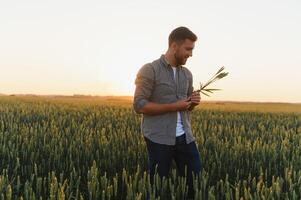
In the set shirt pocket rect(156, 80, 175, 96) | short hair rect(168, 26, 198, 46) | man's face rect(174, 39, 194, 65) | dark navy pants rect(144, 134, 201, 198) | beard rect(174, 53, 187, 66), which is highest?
short hair rect(168, 26, 198, 46)

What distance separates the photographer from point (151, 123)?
4.53 metres

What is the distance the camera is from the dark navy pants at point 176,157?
453 cm

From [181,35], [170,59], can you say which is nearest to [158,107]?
[170,59]

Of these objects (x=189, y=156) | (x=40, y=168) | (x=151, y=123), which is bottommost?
(x=40, y=168)

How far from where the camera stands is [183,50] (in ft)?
14.3

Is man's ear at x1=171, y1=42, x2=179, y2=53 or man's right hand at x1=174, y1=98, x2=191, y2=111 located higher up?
man's ear at x1=171, y1=42, x2=179, y2=53

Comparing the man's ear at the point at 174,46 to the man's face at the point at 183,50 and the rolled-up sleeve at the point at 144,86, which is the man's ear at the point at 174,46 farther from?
the rolled-up sleeve at the point at 144,86

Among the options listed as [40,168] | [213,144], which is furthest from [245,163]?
[40,168]

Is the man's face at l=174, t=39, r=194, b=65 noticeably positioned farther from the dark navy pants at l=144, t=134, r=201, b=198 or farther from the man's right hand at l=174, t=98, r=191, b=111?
the dark navy pants at l=144, t=134, r=201, b=198

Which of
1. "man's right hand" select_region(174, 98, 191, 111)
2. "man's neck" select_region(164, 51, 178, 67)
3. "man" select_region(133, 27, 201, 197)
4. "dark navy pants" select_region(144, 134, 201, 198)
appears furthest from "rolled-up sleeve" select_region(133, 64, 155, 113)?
"dark navy pants" select_region(144, 134, 201, 198)

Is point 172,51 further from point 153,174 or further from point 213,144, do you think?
point 213,144

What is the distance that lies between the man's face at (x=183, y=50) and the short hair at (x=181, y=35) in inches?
1.4

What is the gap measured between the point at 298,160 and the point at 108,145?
285cm

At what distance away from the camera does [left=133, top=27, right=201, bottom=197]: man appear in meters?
4.38
